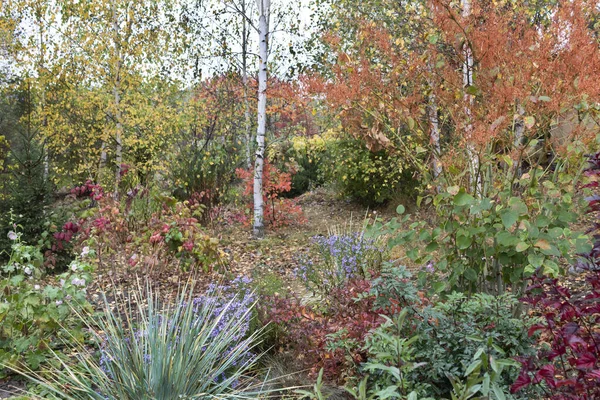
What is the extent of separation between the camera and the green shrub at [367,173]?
7.55 meters

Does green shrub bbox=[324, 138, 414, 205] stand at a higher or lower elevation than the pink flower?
higher

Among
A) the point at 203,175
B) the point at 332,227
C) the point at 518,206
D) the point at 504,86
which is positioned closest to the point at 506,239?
the point at 518,206

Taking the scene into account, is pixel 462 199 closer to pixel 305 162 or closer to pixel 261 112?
pixel 261 112

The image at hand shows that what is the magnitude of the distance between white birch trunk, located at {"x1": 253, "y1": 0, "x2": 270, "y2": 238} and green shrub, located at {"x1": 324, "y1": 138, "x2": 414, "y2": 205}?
70.4 inches

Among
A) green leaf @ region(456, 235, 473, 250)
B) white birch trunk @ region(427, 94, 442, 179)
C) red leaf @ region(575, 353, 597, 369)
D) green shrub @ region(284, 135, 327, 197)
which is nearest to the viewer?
red leaf @ region(575, 353, 597, 369)

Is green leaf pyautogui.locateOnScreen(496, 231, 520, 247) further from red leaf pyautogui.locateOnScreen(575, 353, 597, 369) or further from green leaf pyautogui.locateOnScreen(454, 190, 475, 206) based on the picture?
red leaf pyautogui.locateOnScreen(575, 353, 597, 369)

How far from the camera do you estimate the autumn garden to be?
6.42 ft

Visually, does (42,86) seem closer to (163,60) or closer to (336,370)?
(163,60)

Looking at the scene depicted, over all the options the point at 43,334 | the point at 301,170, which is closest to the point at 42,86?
the point at 301,170

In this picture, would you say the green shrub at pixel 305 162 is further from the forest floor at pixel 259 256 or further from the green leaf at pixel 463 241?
the green leaf at pixel 463 241

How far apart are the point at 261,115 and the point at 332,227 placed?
2.09 meters

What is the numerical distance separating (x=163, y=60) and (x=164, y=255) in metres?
5.04

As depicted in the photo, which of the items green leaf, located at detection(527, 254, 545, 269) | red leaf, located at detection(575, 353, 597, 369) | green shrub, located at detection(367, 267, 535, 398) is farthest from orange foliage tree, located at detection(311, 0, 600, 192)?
red leaf, located at detection(575, 353, 597, 369)

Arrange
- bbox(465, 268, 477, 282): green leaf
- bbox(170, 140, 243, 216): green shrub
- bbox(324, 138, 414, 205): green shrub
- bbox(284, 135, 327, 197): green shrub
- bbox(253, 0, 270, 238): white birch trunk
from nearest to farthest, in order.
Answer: bbox(465, 268, 477, 282): green leaf, bbox(253, 0, 270, 238): white birch trunk, bbox(170, 140, 243, 216): green shrub, bbox(324, 138, 414, 205): green shrub, bbox(284, 135, 327, 197): green shrub
